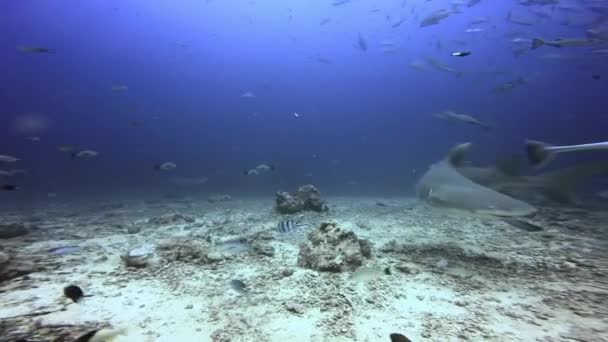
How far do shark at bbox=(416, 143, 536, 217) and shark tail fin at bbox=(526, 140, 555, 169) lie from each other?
1037mm

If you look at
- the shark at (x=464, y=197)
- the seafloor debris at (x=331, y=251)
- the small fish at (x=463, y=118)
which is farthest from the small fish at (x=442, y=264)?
the small fish at (x=463, y=118)

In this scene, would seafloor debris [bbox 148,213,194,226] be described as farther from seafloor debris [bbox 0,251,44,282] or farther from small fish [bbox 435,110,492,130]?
small fish [bbox 435,110,492,130]

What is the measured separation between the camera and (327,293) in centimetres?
351

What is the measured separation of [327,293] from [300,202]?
6.39m

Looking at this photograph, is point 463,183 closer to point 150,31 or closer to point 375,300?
point 375,300

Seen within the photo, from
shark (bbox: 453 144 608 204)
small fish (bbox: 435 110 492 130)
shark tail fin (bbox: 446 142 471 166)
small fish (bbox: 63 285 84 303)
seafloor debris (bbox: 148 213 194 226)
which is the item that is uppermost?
small fish (bbox: 435 110 492 130)

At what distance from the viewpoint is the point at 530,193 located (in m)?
7.91

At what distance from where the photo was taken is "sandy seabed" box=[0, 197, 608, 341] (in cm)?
273

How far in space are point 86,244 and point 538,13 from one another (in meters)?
22.6

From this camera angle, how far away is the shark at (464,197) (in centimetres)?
373

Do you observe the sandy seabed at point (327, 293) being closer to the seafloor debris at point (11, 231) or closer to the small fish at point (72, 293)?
the small fish at point (72, 293)

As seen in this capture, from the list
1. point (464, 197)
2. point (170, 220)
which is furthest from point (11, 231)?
point (464, 197)

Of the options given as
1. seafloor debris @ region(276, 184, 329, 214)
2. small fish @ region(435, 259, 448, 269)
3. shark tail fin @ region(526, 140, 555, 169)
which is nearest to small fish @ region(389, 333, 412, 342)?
small fish @ region(435, 259, 448, 269)

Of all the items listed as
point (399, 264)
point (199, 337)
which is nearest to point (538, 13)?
point (399, 264)
